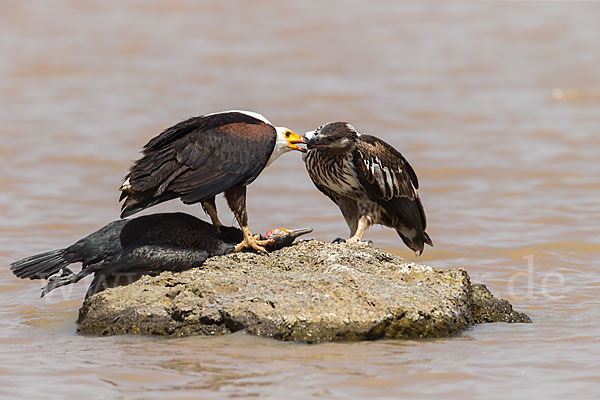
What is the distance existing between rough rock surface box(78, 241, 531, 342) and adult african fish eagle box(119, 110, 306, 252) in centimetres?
53

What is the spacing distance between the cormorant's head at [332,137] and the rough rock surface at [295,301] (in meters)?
1.05

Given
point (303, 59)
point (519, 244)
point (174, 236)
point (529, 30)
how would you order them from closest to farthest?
point (174, 236) < point (519, 244) < point (303, 59) < point (529, 30)

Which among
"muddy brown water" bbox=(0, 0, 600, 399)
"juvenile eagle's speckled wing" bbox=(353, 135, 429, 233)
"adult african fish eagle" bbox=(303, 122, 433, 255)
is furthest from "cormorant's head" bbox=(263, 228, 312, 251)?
"muddy brown water" bbox=(0, 0, 600, 399)

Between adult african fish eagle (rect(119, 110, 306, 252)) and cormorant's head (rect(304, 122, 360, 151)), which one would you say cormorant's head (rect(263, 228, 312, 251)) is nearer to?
adult african fish eagle (rect(119, 110, 306, 252))

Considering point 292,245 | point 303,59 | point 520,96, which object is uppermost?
point 303,59

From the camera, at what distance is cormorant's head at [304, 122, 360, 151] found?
7.45 meters

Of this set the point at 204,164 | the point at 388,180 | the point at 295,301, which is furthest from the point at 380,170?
the point at 295,301

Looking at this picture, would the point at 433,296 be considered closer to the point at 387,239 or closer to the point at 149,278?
the point at 149,278

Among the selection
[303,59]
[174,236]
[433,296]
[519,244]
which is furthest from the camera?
[303,59]

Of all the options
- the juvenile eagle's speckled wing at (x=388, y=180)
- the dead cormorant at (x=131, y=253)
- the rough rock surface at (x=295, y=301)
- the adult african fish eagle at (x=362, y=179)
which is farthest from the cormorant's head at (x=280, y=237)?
the juvenile eagle's speckled wing at (x=388, y=180)

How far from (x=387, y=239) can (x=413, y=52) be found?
10573mm

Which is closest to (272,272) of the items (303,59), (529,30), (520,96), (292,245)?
(292,245)

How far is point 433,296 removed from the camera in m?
6.36

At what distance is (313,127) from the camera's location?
593 inches
